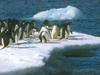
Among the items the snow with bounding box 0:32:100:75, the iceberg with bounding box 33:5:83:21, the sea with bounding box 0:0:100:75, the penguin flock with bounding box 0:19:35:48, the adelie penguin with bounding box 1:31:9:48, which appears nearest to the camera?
the snow with bounding box 0:32:100:75

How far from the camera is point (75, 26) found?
94.1 feet

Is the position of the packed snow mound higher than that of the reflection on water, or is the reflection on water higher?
the packed snow mound

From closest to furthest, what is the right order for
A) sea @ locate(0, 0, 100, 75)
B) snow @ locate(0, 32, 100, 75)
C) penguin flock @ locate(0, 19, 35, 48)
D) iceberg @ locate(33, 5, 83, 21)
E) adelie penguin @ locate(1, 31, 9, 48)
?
snow @ locate(0, 32, 100, 75) → sea @ locate(0, 0, 100, 75) → adelie penguin @ locate(1, 31, 9, 48) → penguin flock @ locate(0, 19, 35, 48) → iceberg @ locate(33, 5, 83, 21)

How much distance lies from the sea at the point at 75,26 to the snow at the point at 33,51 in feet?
0.66

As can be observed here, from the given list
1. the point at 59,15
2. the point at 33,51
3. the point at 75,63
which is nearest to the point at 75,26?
the point at 59,15

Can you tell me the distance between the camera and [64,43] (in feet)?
51.2

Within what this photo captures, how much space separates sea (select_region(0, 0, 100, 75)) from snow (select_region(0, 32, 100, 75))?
20 centimetres

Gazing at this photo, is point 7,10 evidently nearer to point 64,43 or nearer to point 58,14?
point 58,14

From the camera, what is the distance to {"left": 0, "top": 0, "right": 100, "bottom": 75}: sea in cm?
1362

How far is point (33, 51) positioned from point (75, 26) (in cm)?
1478

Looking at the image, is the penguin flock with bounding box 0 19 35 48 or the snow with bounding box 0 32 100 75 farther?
the penguin flock with bounding box 0 19 35 48

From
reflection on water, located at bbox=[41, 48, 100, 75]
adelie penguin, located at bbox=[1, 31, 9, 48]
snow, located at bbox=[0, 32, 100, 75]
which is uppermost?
adelie penguin, located at bbox=[1, 31, 9, 48]

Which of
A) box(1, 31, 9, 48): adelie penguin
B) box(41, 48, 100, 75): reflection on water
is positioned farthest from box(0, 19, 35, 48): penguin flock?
box(41, 48, 100, 75): reflection on water

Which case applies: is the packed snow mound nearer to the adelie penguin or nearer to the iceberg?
the iceberg
